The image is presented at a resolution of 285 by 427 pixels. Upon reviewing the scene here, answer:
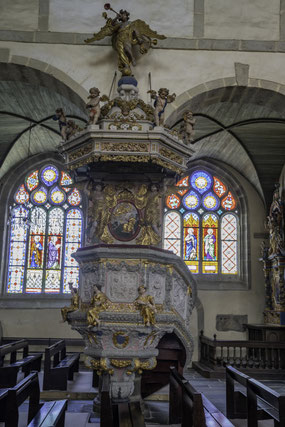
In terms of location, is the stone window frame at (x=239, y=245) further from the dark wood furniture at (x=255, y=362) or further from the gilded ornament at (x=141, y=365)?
the gilded ornament at (x=141, y=365)

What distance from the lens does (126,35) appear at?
8.79 meters

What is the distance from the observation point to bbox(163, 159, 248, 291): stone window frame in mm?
15586

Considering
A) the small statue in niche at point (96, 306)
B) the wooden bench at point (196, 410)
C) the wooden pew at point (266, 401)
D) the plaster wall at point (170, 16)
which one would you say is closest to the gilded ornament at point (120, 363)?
the small statue in niche at point (96, 306)

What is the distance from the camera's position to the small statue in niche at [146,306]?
22.7ft

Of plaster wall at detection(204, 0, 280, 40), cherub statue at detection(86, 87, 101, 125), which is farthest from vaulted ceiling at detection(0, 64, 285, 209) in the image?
cherub statue at detection(86, 87, 101, 125)

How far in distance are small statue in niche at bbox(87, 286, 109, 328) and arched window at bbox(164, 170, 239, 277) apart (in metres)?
9.00

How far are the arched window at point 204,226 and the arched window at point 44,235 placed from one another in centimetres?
307

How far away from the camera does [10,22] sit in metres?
9.52

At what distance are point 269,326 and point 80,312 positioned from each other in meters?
7.76

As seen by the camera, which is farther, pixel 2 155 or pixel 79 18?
pixel 2 155

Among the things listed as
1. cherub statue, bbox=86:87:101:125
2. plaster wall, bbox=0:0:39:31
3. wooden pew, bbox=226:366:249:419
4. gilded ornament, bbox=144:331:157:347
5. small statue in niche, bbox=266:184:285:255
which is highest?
plaster wall, bbox=0:0:39:31

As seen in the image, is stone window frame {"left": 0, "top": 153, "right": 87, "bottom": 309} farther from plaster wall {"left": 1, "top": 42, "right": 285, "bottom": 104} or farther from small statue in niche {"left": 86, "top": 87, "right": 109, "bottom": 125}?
small statue in niche {"left": 86, "top": 87, "right": 109, "bottom": 125}

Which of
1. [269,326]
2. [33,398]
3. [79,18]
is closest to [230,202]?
[269,326]

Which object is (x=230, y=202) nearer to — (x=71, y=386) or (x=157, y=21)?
(x=157, y=21)
